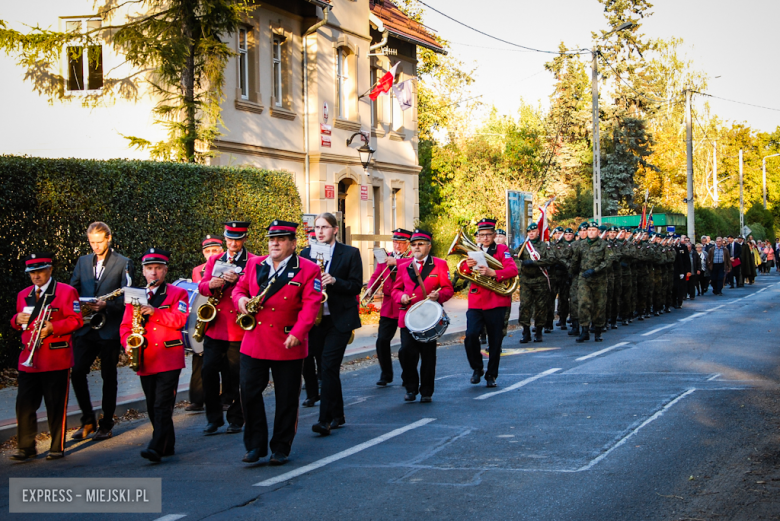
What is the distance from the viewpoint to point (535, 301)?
1614cm

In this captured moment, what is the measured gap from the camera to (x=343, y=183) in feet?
81.3

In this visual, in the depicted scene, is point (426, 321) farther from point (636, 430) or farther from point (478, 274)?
point (636, 430)

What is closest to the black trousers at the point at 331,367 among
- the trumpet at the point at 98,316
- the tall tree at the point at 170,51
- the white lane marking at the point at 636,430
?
the trumpet at the point at 98,316

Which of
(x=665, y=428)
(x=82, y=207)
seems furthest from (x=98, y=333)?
(x=665, y=428)

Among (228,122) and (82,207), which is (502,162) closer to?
(228,122)

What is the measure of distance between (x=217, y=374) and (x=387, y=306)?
307 centimetres

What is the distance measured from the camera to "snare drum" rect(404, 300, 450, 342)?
9344 millimetres

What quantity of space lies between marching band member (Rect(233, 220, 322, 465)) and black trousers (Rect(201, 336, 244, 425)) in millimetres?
1276

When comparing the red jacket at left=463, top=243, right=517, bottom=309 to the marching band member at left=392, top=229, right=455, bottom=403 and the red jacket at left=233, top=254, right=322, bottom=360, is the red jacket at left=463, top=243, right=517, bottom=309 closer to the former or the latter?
the marching band member at left=392, top=229, right=455, bottom=403

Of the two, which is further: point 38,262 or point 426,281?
point 426,281

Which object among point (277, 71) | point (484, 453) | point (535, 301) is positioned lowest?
point (484, 453)

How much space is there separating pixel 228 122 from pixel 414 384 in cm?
1164

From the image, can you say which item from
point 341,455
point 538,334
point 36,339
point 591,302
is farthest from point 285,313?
point 591,302

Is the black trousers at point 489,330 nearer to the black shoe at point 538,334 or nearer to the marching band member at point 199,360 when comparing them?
the marching band member at point 199,360
